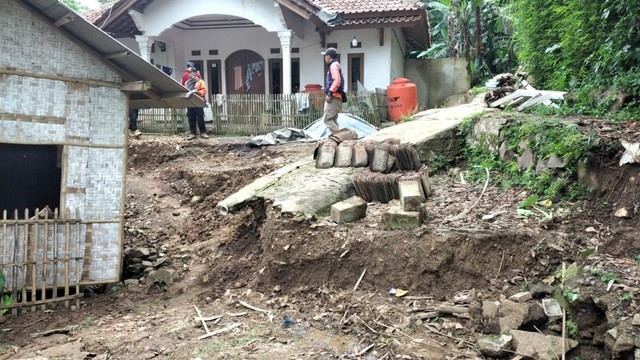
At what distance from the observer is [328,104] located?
9156mm

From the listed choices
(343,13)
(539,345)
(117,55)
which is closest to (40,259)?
(117,55)

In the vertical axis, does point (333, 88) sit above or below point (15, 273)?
above

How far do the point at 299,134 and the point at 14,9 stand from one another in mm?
6547

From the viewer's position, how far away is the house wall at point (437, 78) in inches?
674

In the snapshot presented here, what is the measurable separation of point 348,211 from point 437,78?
42.9 feet

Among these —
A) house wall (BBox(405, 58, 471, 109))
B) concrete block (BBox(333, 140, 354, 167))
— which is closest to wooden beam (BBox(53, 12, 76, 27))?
concrete block (BBox(333, 140, 354, 167))

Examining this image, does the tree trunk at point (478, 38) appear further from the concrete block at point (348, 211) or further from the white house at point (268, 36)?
the concrete block at point (348, 211)

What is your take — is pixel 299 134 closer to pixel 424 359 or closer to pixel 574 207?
pixel 574 207

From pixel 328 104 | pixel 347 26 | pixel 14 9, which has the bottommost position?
pixel 328 104

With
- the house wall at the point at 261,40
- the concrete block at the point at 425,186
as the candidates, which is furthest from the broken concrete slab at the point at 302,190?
the house wall at the point at 261,40

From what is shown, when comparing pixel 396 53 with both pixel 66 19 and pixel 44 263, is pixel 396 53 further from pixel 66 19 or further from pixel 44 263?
pixel 44 263

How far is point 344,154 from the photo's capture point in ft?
23.8

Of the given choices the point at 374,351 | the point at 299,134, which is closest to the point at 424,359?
the point at 374,351

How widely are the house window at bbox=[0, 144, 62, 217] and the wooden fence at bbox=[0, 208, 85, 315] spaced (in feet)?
2.42
